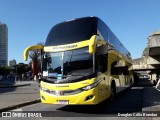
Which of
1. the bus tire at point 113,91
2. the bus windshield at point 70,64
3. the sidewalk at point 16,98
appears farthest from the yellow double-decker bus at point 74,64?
the sidewalk at point 16,98

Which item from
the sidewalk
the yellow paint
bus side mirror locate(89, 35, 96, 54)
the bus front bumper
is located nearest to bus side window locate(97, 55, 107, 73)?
the yellow paint

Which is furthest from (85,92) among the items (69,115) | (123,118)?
(123,118)

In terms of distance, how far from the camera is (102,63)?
13.0 metres

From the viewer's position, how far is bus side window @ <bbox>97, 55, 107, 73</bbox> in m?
12.4

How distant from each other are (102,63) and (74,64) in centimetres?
157

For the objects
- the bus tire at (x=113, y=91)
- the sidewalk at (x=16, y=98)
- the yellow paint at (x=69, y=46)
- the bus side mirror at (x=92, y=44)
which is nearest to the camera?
the bus side mirror at (x=92, y=44)

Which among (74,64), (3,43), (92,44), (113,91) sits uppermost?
(3,43)

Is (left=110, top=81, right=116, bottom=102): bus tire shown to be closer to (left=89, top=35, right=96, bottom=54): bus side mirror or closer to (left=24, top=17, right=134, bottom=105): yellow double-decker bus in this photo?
(left=24, top=17, right=134, bottom=105): yellow double-decker bus

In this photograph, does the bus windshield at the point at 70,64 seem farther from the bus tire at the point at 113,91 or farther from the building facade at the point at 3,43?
the building facade at the point at 3,43

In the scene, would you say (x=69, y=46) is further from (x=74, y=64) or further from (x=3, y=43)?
(x=3, y=43)

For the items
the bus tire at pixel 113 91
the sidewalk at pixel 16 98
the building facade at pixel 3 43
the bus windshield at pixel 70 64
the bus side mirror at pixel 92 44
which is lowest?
the sidewalk at pixel 16 98

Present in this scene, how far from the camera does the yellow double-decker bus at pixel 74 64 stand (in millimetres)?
11539

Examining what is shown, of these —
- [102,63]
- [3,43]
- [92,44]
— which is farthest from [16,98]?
[3,43]

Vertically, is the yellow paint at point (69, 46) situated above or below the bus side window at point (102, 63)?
above
